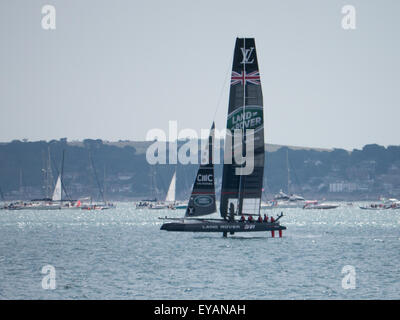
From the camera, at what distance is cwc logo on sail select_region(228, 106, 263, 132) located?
5600cm

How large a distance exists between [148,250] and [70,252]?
17.0ft

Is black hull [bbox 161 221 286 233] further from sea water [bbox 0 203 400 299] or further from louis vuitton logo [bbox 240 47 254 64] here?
louis vuitton logo [bbox 240 47 254 64]

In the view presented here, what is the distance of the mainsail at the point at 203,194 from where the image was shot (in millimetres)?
57156

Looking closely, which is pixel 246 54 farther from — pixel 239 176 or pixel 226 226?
pixel 226 226

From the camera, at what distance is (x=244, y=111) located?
56.0 meters

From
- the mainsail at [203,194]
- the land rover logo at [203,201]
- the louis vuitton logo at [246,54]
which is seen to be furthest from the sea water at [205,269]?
the louis vuitton logo at [246,54]

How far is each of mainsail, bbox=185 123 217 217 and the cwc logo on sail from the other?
3.41m

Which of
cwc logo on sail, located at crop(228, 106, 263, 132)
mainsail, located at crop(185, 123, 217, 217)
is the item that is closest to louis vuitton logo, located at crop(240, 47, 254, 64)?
cwc logo on sail, located at crop(228, 106, 263, 132)

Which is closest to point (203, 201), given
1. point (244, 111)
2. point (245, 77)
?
point (244, 111)

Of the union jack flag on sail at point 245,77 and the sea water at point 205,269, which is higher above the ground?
the union jack flag on sail at point 245,77

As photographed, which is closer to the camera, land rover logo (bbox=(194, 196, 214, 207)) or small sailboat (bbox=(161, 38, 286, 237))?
small sailboat (bbox=(161, 38, 286, 237))

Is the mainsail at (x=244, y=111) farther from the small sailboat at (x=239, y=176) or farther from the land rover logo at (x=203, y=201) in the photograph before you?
the land rover logo at (x=203, y=201)
